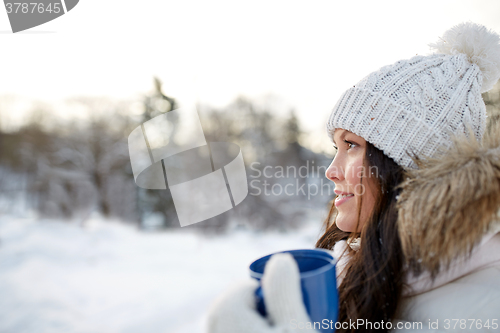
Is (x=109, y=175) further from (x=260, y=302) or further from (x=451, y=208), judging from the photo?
(x=451, y=208)

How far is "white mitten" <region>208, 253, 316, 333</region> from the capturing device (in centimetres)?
50

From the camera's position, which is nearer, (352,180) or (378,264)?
(378,264)

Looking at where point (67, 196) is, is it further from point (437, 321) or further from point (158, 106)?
point (437, 321)

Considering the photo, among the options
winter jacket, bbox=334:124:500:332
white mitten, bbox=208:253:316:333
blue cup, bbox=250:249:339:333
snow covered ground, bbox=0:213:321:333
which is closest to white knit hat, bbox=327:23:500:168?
winter jacket, bbox=334:124:500:332

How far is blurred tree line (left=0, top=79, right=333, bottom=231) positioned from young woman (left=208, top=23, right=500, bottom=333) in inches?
248

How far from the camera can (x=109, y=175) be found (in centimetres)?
771

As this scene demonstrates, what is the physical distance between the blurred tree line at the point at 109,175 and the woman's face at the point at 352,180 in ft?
20.5

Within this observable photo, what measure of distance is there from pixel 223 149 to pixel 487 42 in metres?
6.52

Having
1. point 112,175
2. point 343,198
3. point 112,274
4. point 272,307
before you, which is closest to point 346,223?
point 343,198

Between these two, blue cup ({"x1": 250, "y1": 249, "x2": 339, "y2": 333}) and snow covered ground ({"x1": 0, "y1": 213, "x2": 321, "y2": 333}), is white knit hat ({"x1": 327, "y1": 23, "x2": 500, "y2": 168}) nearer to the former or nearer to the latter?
blue cup ({"x1": 250, "y1": 249, "x2": 339, "y2": 333})

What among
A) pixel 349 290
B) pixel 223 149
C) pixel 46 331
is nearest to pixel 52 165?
pixel 223 149

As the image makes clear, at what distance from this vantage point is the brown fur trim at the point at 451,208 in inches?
26.6

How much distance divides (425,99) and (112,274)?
469cm

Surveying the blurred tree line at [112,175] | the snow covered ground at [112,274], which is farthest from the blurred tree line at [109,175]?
the snow covered ground at [112,274]
